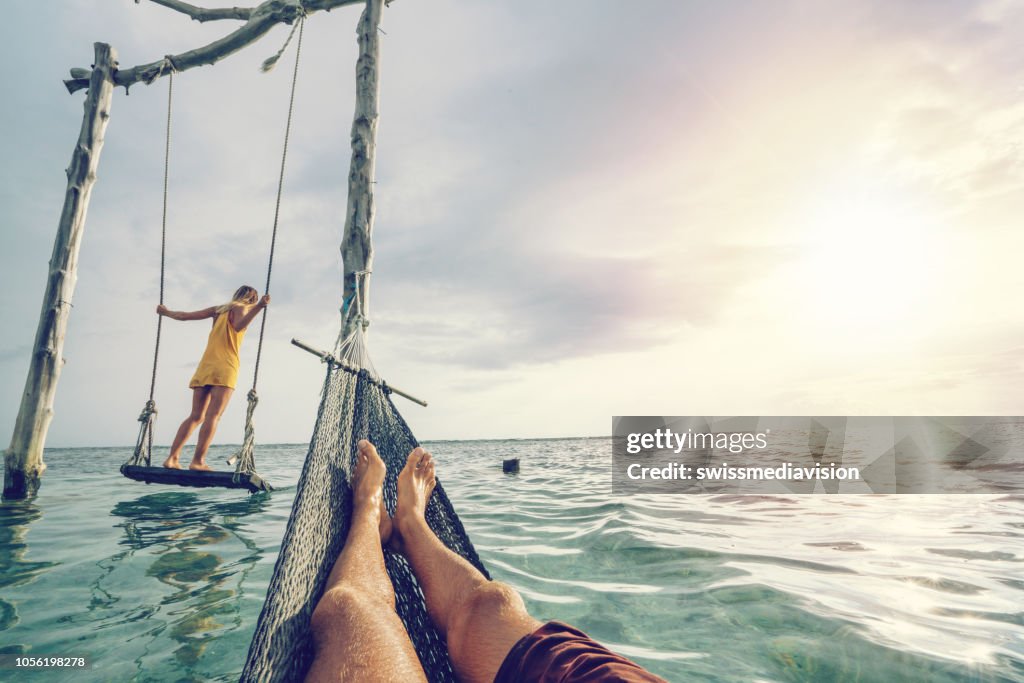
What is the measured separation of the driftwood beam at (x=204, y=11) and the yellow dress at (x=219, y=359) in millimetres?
3310

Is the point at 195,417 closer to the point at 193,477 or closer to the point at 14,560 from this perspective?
the point at 193,477

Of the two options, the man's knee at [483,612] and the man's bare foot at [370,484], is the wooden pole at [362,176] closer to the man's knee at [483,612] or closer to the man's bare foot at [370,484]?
the man's bare foot at [370,484]

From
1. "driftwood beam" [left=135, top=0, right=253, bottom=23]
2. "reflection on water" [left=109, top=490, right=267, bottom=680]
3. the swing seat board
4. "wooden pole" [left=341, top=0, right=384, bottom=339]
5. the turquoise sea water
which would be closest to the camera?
the turquoise sea water

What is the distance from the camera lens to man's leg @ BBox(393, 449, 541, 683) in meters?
1.37

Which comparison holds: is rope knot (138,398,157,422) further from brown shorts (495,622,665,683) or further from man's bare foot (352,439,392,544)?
brown shorts (495,622,665,683)

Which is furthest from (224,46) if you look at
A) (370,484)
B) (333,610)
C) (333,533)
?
(333,610)

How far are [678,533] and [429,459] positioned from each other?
2246 mm

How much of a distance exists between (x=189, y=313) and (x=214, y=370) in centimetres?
57

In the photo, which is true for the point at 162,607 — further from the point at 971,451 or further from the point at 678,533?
the point at 971,451

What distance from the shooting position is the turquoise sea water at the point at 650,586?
76.4 inches

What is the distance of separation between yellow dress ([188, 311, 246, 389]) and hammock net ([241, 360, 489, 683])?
7.65 feet

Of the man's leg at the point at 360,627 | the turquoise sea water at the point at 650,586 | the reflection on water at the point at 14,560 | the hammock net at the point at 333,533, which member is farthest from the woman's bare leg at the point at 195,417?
the man's leg at the point at 360,627

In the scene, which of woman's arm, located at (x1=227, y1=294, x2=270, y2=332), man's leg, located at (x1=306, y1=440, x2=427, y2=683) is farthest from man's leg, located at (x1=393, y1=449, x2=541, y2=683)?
woman's arm, located at (x1=227, y1=294, x2=270, y2=332)

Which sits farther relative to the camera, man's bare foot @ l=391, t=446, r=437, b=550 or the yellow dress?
the yellow dress
